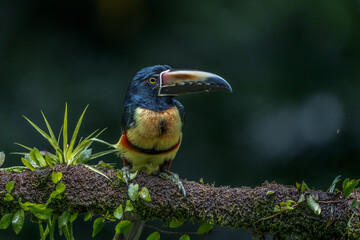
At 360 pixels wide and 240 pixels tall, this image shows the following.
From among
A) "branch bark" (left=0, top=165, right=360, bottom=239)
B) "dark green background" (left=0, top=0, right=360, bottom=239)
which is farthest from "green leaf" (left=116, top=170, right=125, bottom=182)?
"dark green background" (left=0, top=0, right=360, bottom=239)

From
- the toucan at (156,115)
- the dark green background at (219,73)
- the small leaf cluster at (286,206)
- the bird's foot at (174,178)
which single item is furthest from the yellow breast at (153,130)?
the dark green background at (219,73)

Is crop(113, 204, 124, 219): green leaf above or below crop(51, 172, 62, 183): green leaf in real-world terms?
below

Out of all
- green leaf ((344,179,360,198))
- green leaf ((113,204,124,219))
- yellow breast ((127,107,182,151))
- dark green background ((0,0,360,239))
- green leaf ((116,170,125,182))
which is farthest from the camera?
dark green background ((0,0,360,239))

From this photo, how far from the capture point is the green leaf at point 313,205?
6.52 ft

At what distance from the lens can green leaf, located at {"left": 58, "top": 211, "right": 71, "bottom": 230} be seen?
213cm

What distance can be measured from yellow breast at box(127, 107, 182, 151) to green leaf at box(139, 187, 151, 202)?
41 cm

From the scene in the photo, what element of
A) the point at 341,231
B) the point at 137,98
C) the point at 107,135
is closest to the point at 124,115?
the point at 137,98

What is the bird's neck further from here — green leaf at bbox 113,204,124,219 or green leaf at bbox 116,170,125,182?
green leaf at bbox 113,204,124,219

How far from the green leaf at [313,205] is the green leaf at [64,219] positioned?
952 mm

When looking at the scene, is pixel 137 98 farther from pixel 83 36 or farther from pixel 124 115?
pixel 83 36

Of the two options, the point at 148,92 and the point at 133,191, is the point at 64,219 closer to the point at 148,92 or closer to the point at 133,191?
the point at 133,191

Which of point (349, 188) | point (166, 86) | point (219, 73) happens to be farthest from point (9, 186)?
point (219, 73)

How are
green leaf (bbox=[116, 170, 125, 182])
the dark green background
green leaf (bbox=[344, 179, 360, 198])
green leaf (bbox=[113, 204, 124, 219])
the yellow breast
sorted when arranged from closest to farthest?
green leaf (bbox=[344, 179, 360, 198]) < green leaf (bbox=[113, 204, 124, 219]) < green leaf (bbox=[116, 170, 125, 182]) < the yellow breast < the dark green background

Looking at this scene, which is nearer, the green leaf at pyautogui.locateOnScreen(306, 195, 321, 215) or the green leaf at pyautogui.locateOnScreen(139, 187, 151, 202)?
the green leaf at pyautogui.locateOnScreen(306, 195, 321, 215)
